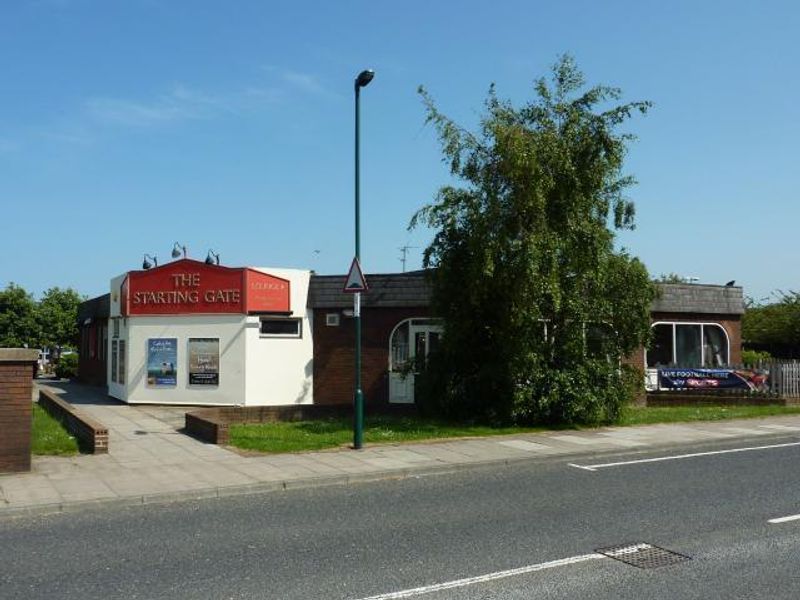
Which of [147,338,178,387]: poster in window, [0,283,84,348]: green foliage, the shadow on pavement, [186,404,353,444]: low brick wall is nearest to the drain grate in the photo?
[186,404,353,444]: low brick wall

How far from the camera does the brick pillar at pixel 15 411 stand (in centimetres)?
1067

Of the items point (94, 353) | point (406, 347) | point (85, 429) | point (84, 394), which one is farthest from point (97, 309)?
point (85, 429)

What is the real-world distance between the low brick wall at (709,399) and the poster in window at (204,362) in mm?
13246

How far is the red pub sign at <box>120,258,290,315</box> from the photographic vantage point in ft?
73.6

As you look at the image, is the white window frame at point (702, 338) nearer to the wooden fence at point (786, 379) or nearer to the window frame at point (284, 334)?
the wooden fence at point (786, 379)

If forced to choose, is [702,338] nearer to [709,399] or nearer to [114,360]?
[709,399]

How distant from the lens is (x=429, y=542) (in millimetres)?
7332

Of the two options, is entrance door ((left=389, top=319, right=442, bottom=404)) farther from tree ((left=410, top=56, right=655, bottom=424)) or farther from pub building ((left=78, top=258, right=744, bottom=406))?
tree ((left=410, top=56, right=655, bottom=424))

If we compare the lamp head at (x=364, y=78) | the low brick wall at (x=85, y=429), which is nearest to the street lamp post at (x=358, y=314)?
the lamp head at (x=364, y=78)

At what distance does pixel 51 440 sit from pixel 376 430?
6126 mm

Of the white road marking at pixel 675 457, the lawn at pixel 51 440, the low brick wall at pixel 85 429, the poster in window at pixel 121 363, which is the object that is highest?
the poster in window at pixel 121 363

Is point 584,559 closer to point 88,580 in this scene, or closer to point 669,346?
point 88,580

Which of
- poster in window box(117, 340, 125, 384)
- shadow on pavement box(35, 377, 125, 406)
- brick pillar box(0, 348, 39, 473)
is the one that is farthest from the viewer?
poster in window box(117, 340, 125, 384)

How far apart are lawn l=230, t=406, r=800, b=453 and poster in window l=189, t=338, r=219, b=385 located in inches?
225
